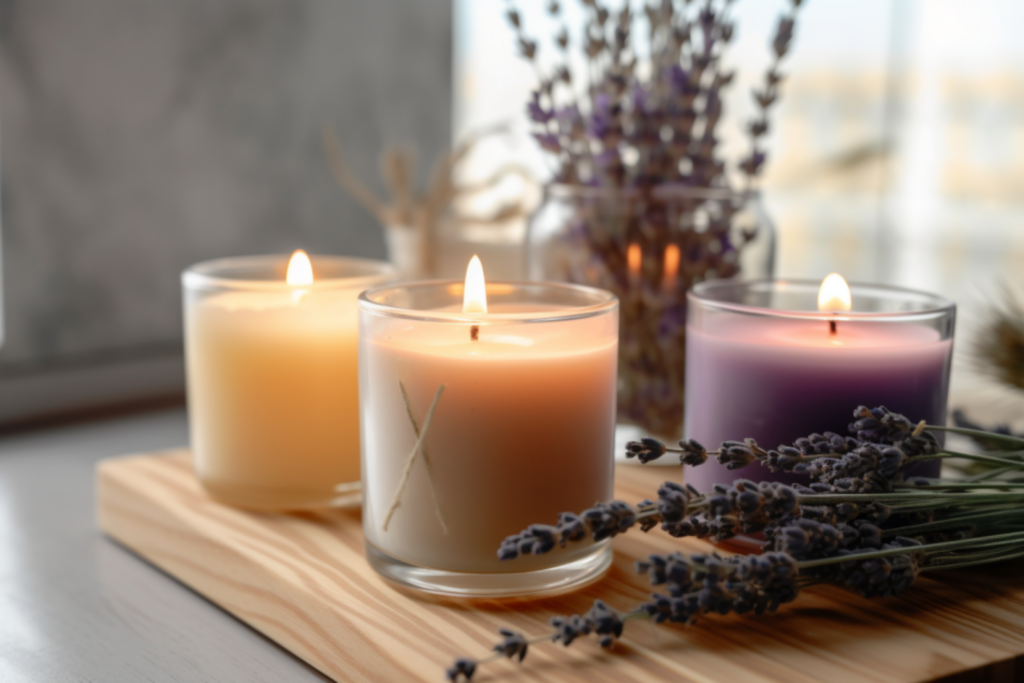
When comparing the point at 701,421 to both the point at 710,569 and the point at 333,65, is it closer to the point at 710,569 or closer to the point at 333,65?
the point at 710,569

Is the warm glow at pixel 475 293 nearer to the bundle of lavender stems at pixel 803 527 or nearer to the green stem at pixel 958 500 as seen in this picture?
the bundle of lavender stems at pixel 803 527

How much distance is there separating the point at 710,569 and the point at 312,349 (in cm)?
35

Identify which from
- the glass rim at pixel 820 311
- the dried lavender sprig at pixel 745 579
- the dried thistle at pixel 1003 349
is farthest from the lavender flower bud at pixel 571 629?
the dried thistle at pixel 1003 349

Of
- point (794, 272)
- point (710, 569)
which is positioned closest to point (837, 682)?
point (710, 569)

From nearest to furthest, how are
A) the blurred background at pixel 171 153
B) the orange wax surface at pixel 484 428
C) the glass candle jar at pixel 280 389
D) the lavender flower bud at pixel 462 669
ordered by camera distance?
the lavender flower bud at pixel 462 669
the orange wax surface at pixel 484 428
the glass candle jar at pixel 280 389
the blurred background at pixel 171 153

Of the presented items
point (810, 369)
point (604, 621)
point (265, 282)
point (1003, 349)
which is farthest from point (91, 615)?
point (1003, 349)

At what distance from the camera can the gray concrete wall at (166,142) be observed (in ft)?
3.49

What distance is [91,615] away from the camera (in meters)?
0.61

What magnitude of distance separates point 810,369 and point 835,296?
7 centimetres

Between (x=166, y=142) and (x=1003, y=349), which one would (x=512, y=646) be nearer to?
(x=1003, y=349)

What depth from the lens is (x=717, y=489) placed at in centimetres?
45

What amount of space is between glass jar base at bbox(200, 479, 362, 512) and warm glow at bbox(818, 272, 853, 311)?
0.34 meters

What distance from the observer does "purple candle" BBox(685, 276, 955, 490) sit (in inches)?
22.1

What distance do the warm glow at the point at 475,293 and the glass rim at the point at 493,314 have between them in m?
0.01
